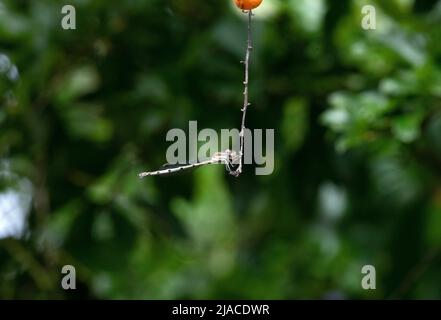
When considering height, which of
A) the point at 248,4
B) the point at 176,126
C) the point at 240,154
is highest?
the point at 176,126

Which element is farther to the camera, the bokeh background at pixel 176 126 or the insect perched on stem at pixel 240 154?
the bokeh background at pixel 176 126

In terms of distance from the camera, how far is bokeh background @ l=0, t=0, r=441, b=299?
1410 mm

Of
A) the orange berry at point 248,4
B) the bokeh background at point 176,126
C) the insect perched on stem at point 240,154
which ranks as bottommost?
the insect perched on stem at point 240,154

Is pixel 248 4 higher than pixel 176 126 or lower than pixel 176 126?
lower

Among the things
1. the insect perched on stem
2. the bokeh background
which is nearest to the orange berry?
the insect perched on stem

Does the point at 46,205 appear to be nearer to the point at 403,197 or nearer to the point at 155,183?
the point at 155,183

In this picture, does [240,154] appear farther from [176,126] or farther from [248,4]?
[176,126]

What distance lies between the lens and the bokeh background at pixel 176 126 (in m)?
1.41

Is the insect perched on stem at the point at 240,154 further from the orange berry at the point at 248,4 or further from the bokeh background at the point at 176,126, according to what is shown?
the bokeh background at the point at 176,126

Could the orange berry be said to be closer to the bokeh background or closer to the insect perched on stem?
the insect perched on stem

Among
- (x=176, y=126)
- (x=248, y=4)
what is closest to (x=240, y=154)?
(x=248, y=4)

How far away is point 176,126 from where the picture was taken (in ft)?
4.59

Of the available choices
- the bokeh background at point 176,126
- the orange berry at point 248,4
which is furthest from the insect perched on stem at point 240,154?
the bokeh background at point 176,126
